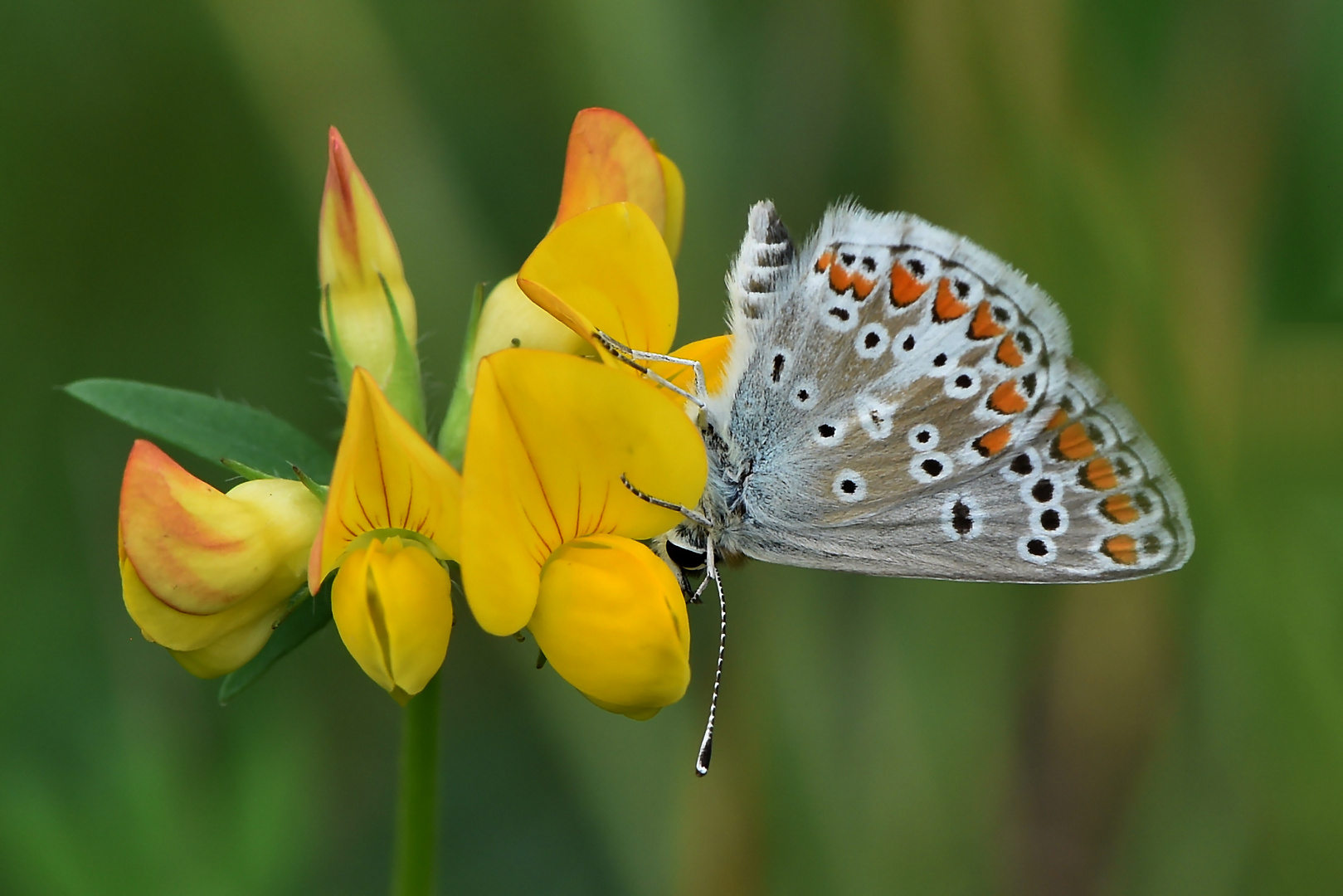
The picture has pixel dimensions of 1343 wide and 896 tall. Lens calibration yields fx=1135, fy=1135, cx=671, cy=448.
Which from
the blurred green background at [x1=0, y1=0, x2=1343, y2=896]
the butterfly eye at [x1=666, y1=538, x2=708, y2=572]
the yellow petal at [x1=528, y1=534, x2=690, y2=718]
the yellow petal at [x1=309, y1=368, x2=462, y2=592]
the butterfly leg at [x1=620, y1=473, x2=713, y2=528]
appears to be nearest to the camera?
the yellow petal at [x1=309, y1=368, x2=462, y2=592]

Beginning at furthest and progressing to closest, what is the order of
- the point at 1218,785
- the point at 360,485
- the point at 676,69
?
the point at 676,69
the point at 1218,785
the point at 360,485

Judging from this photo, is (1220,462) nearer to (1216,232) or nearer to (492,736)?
(1216,232)

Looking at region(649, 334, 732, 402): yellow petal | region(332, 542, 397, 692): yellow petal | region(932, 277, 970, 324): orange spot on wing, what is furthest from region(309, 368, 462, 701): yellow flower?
region(932, 277, 970, 324): orange spot on wing

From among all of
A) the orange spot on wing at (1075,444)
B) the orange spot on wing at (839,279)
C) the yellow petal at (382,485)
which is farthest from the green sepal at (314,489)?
the orange spot on wing at (1075,444)

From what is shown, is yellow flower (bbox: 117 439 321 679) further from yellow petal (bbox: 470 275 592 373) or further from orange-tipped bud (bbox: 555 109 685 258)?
orange-tipped bud (bbox: 555 109 685 258)

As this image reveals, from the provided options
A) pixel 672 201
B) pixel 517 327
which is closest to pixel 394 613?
pixel 517 327

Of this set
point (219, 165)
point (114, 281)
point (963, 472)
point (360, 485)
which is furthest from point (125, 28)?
point (963, 472)
